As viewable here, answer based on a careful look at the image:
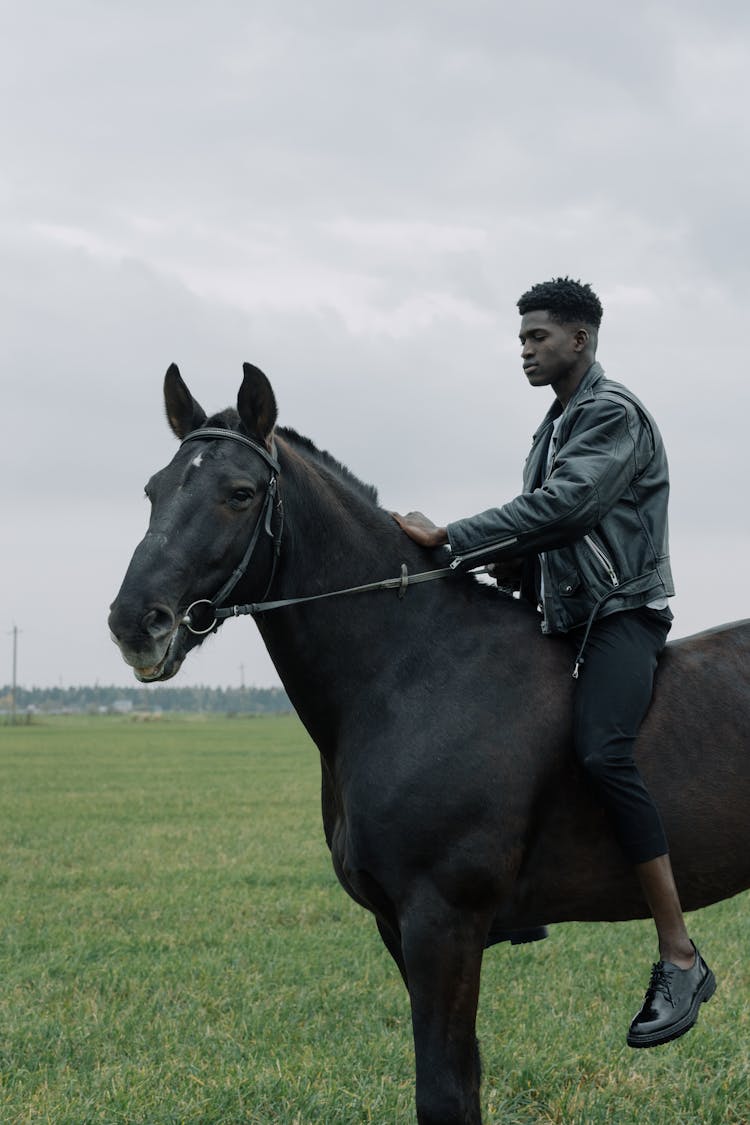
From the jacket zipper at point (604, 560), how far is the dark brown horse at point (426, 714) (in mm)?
386

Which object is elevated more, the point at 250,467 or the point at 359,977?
the point at 250,467

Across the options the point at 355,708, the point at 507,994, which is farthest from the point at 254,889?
the point at 355,708

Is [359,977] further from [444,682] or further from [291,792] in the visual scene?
[291,792]

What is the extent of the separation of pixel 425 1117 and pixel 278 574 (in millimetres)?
2176

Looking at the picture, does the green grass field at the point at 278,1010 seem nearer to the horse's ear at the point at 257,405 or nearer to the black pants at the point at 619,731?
the black pants at the point at 619,731

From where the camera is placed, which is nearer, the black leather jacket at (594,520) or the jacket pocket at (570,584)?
the black leather jacket at (594,520)

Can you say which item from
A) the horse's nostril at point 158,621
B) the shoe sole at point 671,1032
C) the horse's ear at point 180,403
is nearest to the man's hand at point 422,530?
the horse's ear at point 180,403

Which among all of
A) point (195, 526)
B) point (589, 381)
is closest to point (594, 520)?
point (589, 381)

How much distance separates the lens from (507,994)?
7.87 meters

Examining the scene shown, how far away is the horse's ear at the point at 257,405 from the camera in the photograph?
4.29 m

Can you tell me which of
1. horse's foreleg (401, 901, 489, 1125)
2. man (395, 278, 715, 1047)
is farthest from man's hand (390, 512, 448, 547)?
horse's foreleg (401, 901, 489, 1125)

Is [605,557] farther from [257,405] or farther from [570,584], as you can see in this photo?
[257,405]

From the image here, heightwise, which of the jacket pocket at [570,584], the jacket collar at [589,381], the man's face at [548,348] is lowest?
the jacket pocket at [570,584]

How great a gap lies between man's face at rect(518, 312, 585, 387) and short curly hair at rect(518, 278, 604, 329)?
32 mm
